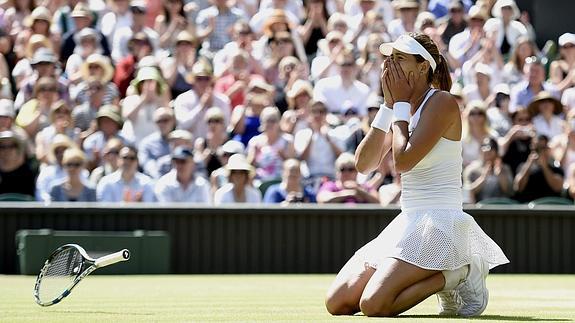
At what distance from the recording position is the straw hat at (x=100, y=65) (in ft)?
49.6

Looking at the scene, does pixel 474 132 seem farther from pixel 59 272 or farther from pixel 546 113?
pixel 59 272

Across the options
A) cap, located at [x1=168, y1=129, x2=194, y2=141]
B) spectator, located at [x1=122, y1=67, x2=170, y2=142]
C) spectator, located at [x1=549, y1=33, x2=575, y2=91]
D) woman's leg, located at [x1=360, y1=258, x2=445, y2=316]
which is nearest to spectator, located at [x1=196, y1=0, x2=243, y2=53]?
spectator, located at [x1=122, y1=67, x2=170, y2=142]

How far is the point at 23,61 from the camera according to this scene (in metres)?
15.6

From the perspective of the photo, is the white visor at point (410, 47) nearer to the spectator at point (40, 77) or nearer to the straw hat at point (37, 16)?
the spectator at point (40, 77)

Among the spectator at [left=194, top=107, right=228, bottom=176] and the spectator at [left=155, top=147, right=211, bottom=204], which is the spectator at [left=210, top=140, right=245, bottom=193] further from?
the spectator at [left=155, top=147, right=211, bottom=204]

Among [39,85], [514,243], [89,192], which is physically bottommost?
[514,243]

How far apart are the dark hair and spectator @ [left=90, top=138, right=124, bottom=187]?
24.2 feet

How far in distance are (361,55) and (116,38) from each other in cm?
317

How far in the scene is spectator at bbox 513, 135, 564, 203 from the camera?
13891mm

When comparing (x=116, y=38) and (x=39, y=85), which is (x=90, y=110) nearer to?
(x=39, y=85)

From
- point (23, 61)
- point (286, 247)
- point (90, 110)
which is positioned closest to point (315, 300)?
point (286, 247)

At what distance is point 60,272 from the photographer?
23.1 ft

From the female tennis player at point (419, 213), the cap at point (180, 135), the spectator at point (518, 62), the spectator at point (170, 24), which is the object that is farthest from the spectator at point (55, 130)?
the female tennis player at point (419, 213)

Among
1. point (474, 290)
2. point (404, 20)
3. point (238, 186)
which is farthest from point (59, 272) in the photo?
point (404, 20)
